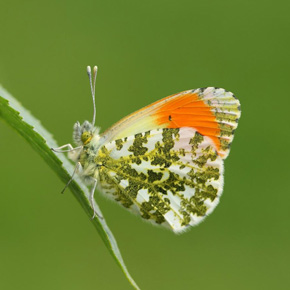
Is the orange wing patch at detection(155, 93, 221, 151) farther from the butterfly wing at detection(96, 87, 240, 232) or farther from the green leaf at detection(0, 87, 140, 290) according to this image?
the green leaf at detection(0, 87, 140, 290)

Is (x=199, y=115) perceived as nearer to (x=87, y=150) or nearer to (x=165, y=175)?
(x=165, y=175)

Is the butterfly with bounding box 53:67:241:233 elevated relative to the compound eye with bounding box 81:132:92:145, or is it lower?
lower

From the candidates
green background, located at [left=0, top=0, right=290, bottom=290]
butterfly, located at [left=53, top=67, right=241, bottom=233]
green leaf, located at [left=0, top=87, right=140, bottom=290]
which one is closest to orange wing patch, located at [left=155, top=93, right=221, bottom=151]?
butterfly, located at [left=53, top=67, right=241, bottom=233]

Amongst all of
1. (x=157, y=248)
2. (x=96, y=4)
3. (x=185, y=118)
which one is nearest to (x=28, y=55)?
(x=96, y=4)

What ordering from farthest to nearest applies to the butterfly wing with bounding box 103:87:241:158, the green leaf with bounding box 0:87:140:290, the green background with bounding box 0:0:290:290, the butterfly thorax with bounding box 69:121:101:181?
the green background with bounding box 0:0:290:290
the butterfly wing with bounding box 103:87:241:158
the butterfly thorax with bounding box 69:121:101:181
the green leaf with bounding box 0:87:140:290

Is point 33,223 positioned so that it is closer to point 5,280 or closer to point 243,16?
point 5,280

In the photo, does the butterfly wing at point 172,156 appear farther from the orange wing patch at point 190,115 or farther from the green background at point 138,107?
the green background at point 138,107
